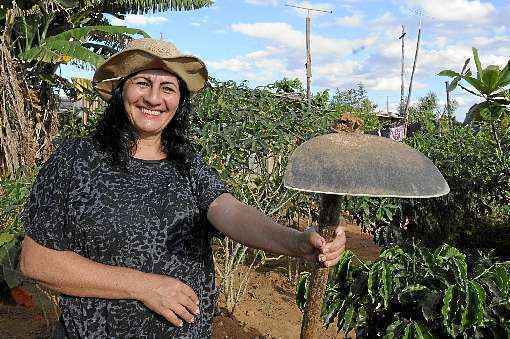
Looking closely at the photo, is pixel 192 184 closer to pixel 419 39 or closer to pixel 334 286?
pixel 334 286

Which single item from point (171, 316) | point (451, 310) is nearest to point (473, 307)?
point (451, 310)

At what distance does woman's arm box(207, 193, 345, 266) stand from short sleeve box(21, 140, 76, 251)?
1.34 feet

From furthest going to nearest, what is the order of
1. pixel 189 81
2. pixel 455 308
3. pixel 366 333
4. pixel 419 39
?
pixel 419 39, pixel 366 333, pixel 455 308, pixel 189 81

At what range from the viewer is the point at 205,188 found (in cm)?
164

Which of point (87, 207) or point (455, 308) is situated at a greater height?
point (87, 207)

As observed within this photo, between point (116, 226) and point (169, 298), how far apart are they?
0.24m

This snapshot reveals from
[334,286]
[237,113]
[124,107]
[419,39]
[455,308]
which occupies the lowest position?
[419,39]

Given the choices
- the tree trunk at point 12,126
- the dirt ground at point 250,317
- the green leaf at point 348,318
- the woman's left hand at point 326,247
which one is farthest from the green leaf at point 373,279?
the tree trunk at point 12,126

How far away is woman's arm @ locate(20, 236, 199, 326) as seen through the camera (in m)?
1.43

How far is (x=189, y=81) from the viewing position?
169 centimetres

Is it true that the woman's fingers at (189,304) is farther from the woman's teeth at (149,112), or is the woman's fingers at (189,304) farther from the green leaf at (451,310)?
the green leaf at (451,310)

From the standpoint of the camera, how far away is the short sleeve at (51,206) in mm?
1455

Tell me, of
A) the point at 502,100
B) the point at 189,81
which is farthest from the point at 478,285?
the point at 502,100

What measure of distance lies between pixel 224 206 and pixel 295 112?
319 centimetres
